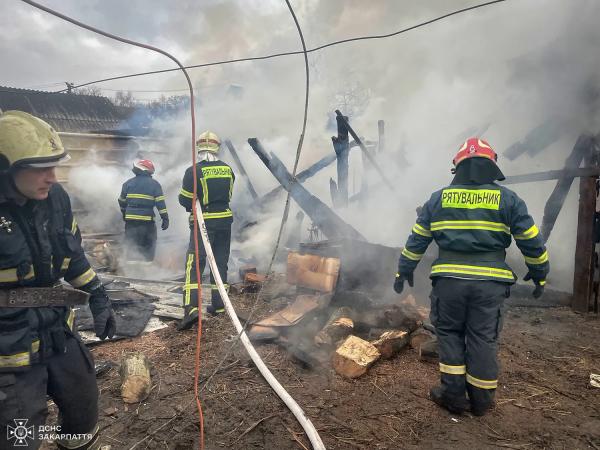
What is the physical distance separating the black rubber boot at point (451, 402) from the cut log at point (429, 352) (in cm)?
70

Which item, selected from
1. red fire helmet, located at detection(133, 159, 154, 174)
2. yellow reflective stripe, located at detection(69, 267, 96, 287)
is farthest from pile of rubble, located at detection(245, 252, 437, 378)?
red fire helmet, located at detection(133, 159, 154, 174)

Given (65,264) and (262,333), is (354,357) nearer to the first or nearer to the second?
(262,333)

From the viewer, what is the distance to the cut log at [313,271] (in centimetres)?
511

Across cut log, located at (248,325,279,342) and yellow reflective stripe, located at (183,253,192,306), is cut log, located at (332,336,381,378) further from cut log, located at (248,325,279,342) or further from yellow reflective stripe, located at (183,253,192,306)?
yellow reflective stripe, located at (183,253,192,306)

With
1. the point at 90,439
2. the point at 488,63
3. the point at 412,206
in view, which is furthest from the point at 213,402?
the point at 488,63

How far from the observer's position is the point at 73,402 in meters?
2.07

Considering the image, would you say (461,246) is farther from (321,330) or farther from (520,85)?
(520,85)

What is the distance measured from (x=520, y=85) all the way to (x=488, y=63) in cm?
101

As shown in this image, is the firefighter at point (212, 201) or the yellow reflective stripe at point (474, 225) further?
the firefighter at point (212, 201)

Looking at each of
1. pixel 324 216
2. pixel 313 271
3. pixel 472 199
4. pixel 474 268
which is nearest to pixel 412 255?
pixel 474 268

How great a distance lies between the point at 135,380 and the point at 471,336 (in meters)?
2.77

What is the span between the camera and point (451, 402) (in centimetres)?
305

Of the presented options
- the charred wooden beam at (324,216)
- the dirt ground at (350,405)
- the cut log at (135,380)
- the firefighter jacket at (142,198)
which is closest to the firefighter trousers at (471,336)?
the dirt ground at (350,405)

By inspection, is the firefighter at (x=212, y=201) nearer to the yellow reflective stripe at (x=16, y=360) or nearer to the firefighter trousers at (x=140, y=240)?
the firefighter trousers at (x=140, y=240)
